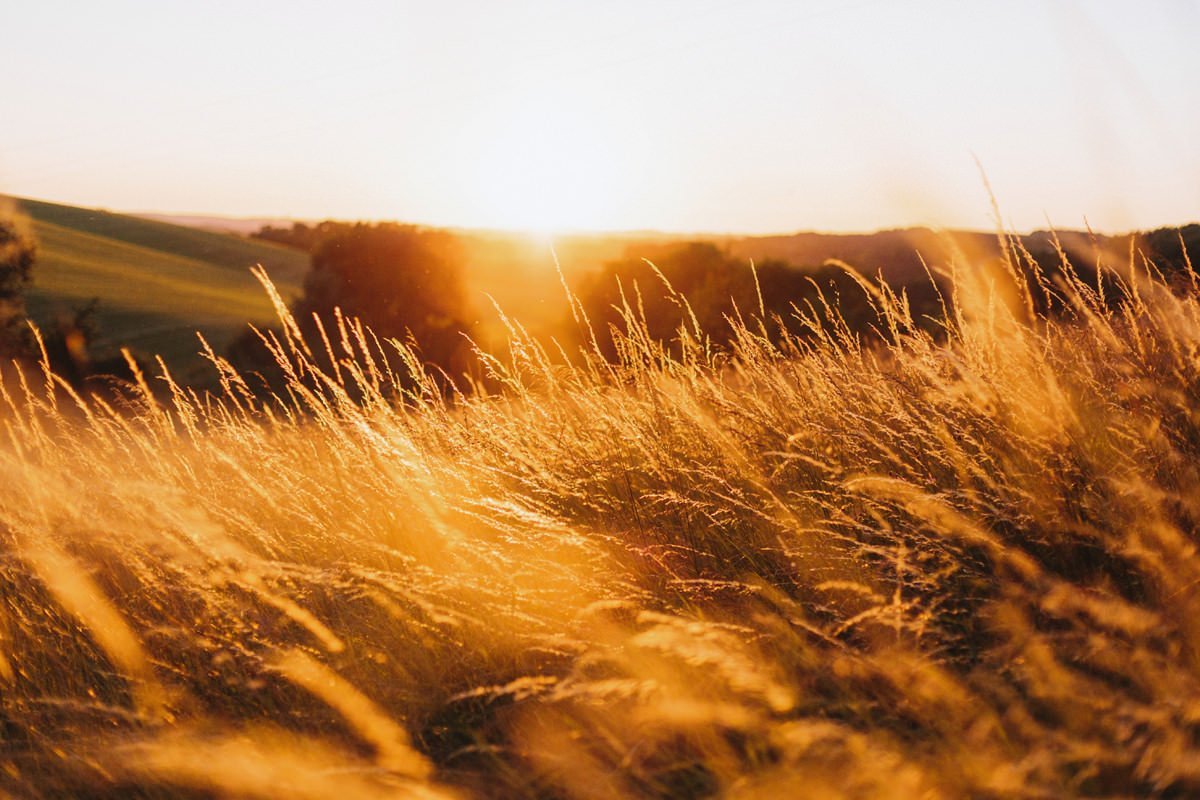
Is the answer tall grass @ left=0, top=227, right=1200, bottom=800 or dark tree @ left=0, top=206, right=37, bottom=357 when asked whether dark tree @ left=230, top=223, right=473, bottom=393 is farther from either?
tall grass @ left=0, top=227, right=1200, bottom=800

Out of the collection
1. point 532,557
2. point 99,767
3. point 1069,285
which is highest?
point 1069,285

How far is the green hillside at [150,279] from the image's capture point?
118 ft

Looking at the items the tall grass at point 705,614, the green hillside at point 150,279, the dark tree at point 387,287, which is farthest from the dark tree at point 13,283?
the tall grass at point 705,614

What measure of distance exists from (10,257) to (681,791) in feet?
82.2

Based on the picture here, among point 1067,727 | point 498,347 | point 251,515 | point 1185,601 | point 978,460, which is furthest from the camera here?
point 498,347

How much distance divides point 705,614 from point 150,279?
53.6 meters

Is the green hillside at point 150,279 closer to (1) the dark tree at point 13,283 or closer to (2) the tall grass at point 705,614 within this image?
(1) the dark tree at point 13,283

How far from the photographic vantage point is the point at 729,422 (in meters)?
3.47

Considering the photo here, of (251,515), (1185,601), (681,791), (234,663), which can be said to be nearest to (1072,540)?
(1185,601)

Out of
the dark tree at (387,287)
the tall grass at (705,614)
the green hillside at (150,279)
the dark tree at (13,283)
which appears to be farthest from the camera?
the green hillside at (150,279)

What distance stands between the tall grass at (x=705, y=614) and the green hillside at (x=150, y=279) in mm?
23021

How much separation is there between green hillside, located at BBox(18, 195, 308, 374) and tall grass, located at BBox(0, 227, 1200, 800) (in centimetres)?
2302

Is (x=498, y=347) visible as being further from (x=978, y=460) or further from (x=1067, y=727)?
(x=1067, y=727)

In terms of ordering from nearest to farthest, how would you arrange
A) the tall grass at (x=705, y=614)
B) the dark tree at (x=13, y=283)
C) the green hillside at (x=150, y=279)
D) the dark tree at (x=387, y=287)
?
the tall grass at (x=705, y=614) < the dark tree at (x=387, y=287) < the dark tree at (x=13, y=283) < the green hillside at (x=150, y=279)
